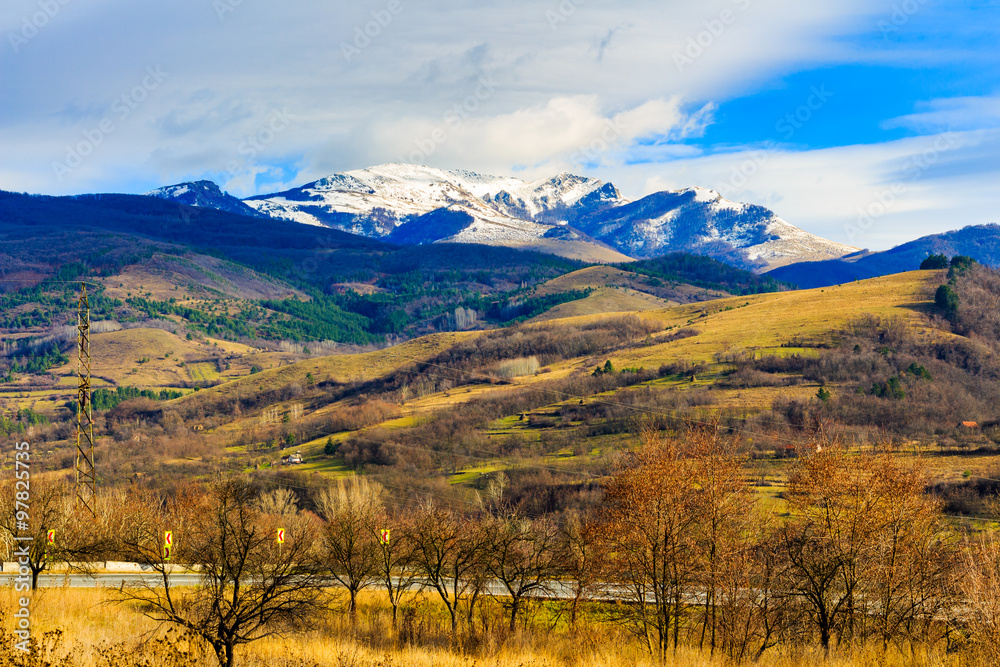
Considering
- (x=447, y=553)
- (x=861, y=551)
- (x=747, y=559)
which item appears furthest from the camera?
(x=447, y=553)

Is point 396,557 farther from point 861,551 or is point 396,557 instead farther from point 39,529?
point 861,551

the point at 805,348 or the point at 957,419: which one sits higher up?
the point at 805,348

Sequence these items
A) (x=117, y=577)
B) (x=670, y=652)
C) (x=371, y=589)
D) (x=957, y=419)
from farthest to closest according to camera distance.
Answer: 1. (x=957, y=419)
2. (x=371, y=589)
3. (x=117, y=577)
4. (x=670, y=652)

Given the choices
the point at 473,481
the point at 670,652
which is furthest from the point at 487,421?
the point at 670,652

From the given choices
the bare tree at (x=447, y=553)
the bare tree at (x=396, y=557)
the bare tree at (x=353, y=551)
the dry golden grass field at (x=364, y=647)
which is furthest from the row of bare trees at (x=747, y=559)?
the bare tree at (x=353, y=551)

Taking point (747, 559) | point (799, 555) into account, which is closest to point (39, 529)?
point (747, 559)

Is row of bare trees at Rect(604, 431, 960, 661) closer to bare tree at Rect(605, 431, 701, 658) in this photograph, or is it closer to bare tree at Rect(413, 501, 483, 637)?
bare tree at Rect(605, 431, 701, 658)

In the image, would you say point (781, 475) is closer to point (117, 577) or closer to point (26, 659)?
point (117, 577)

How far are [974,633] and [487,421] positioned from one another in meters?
159

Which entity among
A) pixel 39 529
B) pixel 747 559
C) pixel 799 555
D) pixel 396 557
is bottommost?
pixel 396 557

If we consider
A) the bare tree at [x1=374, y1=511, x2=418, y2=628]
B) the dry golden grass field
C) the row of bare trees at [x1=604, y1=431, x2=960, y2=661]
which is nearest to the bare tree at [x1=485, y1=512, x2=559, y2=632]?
the dry golden grass field

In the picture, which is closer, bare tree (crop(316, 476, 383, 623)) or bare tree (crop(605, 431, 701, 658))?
bare tree (crop(605, 431, 701, 658))

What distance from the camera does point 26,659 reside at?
68.0 ft

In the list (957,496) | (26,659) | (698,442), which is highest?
(698,442)
